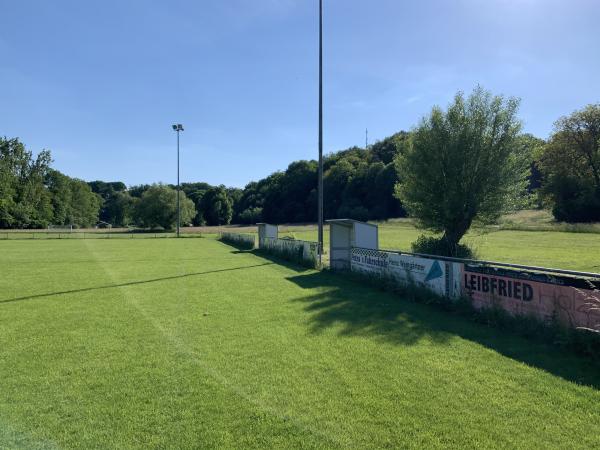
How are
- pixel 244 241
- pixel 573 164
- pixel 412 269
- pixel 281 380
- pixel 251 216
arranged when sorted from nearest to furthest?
1. pixel 281 380
2. pixel 412 269
3. pixel 244 241
4. pixel 573 164
5. pixel 251 216

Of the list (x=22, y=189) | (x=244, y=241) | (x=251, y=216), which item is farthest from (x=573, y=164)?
(x=22, y=189)

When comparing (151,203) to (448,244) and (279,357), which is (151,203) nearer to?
(448,244)

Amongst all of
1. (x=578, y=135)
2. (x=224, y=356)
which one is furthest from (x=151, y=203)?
(x=224, y=356)

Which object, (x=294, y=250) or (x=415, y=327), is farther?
(x=294, y=250)

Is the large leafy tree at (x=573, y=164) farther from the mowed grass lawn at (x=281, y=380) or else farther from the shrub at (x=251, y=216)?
the shrub at (x=251, y=216)

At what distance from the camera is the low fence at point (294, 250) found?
781 inches

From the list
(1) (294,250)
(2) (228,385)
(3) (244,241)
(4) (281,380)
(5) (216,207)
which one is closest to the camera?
(2) (228,385)

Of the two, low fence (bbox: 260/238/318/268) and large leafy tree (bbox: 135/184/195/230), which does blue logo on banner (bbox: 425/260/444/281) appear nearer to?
low fence (bbox: 260/238/318/268)

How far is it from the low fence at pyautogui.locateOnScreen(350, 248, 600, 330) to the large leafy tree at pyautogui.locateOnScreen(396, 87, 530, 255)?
5.27m

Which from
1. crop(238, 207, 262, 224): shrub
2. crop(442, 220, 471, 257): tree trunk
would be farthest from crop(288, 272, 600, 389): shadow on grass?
crop(238, 207, 262, 224): shrub

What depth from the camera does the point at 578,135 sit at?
173 ft

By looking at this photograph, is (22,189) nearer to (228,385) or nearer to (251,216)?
(251,216)

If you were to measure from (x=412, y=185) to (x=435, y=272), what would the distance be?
7630 mm

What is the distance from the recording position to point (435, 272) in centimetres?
1111
